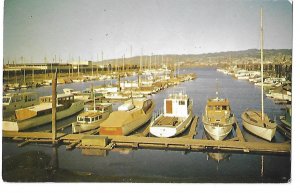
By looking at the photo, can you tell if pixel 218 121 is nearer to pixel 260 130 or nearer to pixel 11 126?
pixel 260 130

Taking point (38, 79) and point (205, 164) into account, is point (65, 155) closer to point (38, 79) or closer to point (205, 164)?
point (205, 164)

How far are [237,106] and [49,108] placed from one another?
18.8 meters

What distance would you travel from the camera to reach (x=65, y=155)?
15.8 metres

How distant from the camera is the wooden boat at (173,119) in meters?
17.5

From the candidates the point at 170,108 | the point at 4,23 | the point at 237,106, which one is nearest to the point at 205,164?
the point at 170,108

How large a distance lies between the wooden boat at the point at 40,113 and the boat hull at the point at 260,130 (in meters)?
13.9

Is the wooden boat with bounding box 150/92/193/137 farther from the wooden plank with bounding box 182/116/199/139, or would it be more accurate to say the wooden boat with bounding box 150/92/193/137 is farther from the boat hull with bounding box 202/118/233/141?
the boat hull with bounding box 202/118/233/141

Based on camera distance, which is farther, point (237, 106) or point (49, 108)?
point (237, 106)

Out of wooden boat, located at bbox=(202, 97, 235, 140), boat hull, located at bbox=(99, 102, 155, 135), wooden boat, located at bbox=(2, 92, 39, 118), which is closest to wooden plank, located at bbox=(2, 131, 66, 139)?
wooden boat, located at bbox=(2, 92, 39, 118)

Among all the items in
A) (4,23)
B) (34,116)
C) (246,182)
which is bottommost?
(246,182)

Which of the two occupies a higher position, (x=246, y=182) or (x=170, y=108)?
(x=170, y=108)

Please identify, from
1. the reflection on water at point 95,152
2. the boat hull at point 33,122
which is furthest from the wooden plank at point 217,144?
the boat hull at point 33,122

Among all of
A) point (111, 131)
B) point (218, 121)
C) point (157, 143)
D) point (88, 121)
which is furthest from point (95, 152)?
point (218, 121)

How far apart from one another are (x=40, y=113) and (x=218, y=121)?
40.0 feet
